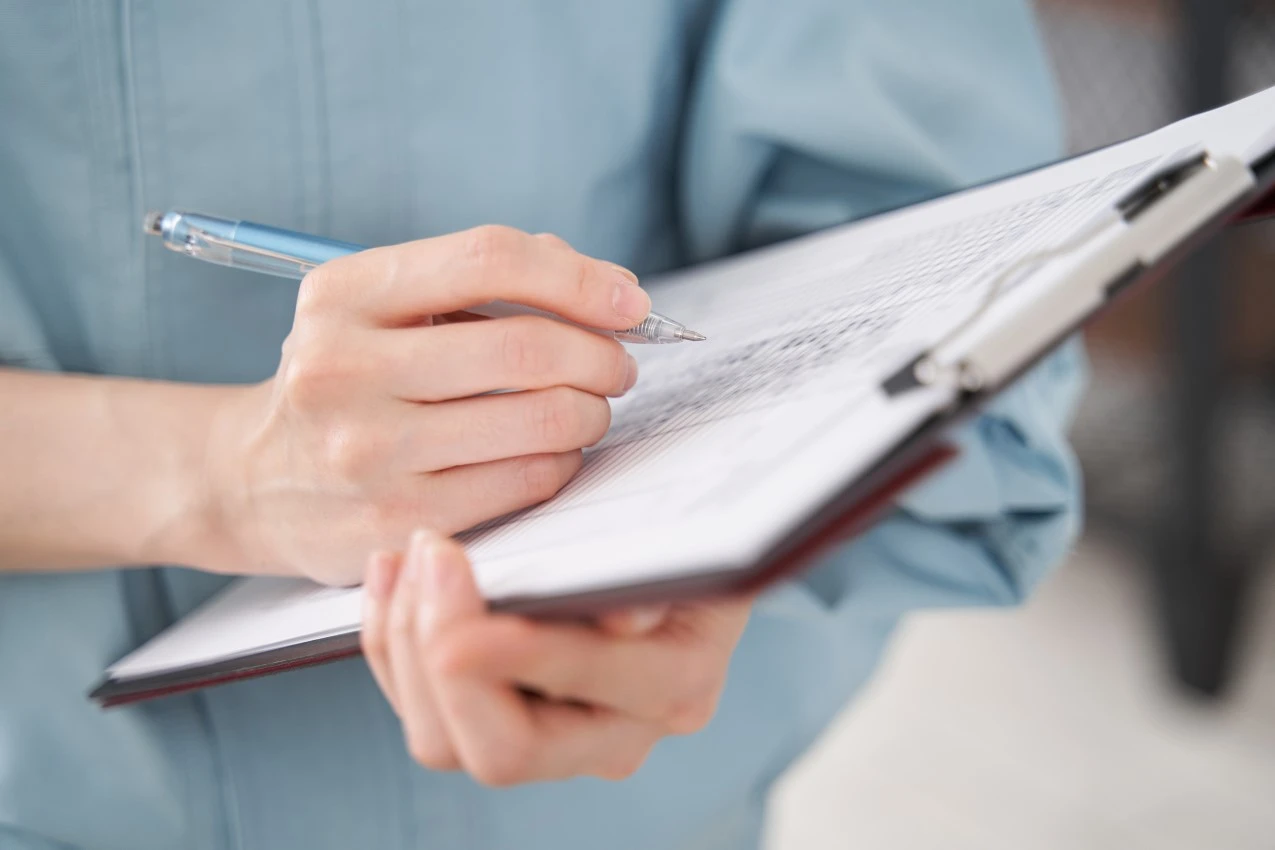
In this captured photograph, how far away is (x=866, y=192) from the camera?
45cm

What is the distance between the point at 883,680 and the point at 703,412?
1.08 m

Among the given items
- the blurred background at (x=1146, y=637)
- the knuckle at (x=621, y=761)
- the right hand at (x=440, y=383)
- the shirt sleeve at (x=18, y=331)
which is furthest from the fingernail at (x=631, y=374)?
the blurred background at (x=1146, y=637)

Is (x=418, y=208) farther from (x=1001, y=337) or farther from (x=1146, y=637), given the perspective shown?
(x=1146, y=637)

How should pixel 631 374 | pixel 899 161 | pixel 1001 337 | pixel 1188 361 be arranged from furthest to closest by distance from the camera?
pixel 1188 361
pixel 899 161
pixel 631 374
pixel 1001 337

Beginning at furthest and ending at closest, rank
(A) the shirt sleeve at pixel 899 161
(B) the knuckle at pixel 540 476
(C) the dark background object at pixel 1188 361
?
(C) the dark background object at pixel 1188 361
(A) the shirt sleeve at pixel 899 161
(B) the knuckle at pixel 540 476

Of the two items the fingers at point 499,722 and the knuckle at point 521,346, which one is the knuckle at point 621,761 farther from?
the knuckle at point 521,346

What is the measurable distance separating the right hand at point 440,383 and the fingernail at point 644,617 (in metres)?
0.05

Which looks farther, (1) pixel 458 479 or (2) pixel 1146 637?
(2) pixel 1146 637

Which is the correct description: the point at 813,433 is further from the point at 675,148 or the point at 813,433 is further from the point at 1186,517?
the point at 1186,517

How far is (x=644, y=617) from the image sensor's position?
9.7 inches

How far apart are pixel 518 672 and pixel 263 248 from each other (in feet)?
0.52

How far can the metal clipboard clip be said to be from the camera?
7.5 inches

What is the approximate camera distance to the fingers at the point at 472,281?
0.26m

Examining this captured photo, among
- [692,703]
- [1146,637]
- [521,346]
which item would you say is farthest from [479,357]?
[1146,637]
